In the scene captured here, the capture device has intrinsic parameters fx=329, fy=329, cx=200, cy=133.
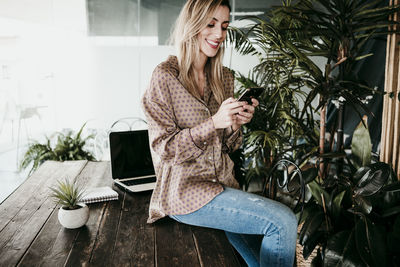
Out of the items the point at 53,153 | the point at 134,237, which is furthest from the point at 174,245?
the point at 53,153

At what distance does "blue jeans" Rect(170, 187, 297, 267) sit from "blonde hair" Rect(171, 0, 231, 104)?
19.8 inches

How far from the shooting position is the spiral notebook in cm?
178

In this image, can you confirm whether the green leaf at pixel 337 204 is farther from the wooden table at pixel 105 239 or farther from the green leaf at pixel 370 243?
the wooden table at pixel 105 239

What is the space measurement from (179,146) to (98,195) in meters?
0.72

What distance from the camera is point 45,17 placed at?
13.3 ft

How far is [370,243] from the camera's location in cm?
136

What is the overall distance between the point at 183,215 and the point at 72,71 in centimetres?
348

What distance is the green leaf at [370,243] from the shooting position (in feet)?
4.40

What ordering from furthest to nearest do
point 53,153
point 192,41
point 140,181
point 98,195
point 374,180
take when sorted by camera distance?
point 53,153
point 140,181
point 98,195
point 192,41
point 374,180

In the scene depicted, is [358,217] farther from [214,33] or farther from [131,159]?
[131,159]

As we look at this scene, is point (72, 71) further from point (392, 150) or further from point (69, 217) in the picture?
point (392, 150)

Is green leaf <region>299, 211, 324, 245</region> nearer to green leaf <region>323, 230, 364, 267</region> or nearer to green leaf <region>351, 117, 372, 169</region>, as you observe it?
green leaf <region>323, 230, 364, 267</region>

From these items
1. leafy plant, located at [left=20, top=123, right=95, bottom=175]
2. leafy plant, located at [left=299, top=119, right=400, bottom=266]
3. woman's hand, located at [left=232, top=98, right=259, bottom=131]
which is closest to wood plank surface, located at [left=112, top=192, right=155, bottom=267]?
woman's hand, located at [left=232, top=98, right=259, bottom=131]

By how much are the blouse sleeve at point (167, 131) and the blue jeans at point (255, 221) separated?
230mm
